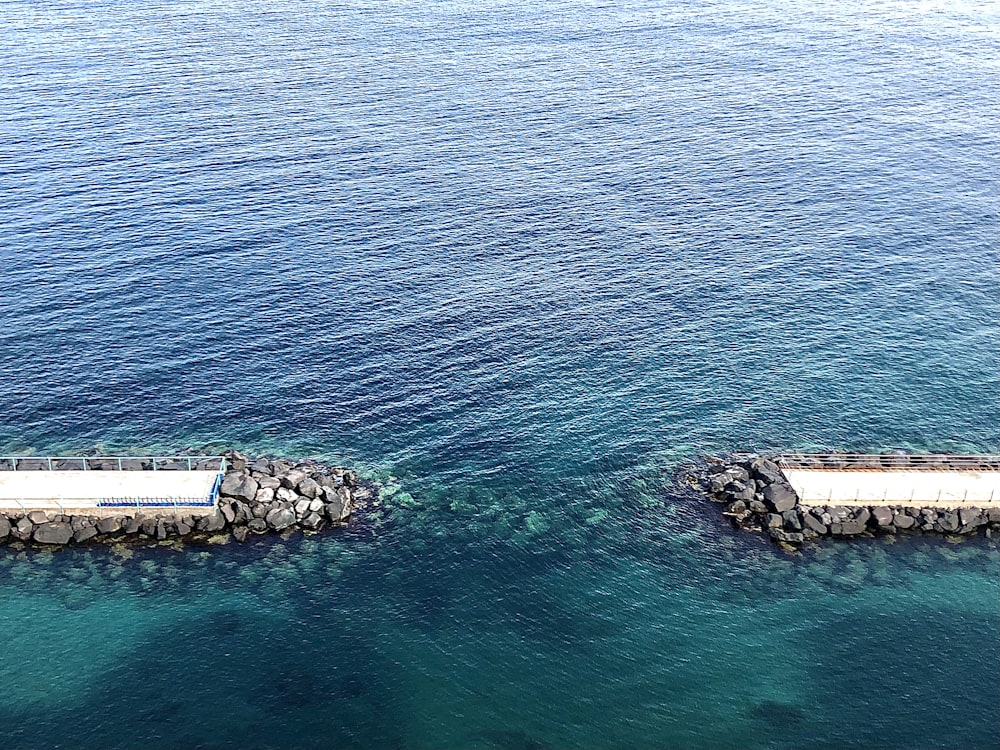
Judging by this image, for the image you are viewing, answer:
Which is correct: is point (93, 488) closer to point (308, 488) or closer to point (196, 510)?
point (196, 510)

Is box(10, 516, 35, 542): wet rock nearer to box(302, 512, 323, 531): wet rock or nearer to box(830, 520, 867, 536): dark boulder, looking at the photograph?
Result: box(302, 512, 323, 531): wet rock

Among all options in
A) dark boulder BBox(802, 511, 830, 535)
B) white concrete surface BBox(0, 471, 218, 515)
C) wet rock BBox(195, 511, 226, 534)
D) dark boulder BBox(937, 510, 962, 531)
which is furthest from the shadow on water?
dark boulder BBox(937, 510, 962, 531)

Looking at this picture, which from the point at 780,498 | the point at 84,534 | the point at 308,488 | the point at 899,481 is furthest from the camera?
the point at 899,481

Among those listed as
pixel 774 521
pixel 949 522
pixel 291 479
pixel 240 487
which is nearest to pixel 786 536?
pixel 774 521

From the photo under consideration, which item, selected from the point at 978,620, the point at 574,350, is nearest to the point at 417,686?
the point at 978,620

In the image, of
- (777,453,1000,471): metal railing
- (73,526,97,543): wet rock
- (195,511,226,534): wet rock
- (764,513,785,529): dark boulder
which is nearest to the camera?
(73,526,97,543): wet rock

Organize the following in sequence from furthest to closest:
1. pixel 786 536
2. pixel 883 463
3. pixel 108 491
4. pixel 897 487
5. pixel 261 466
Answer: pixel 883 463 → pixel 261 466 → pixel 897 487 → pixel 108 491 → pixel 786 536

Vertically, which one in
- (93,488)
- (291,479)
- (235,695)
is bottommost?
(235,695)

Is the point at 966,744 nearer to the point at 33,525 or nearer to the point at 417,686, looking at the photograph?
the point at 417,686
